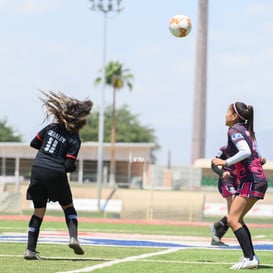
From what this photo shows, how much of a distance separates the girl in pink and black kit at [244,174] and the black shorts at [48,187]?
1.89 metres

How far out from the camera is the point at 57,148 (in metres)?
11.8

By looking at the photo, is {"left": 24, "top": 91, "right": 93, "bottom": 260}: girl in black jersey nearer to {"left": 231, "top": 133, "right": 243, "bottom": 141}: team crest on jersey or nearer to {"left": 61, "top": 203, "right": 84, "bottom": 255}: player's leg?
{"left": 61, "top": 203, "right": 84, "bottom": 255}: player's leg

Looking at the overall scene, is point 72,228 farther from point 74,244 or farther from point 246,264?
point 246,264

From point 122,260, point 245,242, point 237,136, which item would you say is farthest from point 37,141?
point 245,242

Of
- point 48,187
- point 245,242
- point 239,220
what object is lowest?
point 245,242

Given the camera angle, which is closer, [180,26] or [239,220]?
[239,220]

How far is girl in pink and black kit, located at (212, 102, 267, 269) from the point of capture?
36.9 feet

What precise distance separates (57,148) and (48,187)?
1.61 feet

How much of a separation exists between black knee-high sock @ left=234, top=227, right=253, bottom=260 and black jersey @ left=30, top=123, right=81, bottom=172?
2.19 metres

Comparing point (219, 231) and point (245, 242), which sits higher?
point (245, 242)

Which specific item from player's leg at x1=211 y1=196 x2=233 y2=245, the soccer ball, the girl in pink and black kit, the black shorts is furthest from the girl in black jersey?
the soccer ball

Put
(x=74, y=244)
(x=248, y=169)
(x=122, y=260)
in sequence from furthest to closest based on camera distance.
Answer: (x=122, y=260)
(x=74, y=244)
(x=248, y=169)

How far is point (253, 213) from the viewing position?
34.1 meters

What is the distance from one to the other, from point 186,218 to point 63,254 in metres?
18.7
